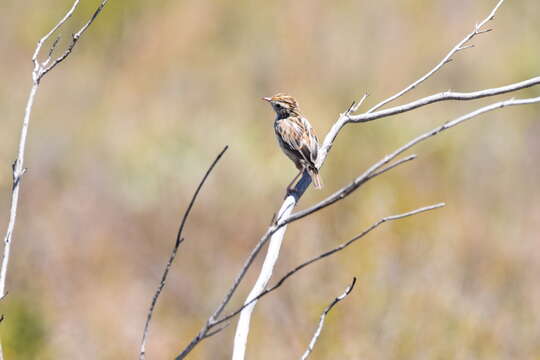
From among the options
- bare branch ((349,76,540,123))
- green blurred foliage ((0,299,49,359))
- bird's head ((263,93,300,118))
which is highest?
bird's head ((263,93,300,118))

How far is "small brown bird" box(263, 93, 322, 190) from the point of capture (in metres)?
5.98

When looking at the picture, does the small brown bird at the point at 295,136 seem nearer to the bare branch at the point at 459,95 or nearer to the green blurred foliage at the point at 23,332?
→ the bare branch at the point at 459,95

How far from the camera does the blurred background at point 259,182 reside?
7.70 meters

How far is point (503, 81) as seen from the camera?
1146cm

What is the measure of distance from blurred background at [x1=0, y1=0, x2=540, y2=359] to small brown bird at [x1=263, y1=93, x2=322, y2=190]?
1.80 meters

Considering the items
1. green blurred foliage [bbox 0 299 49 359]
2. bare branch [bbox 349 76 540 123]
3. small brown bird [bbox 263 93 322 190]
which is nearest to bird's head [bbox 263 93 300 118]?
small brown bird [bbox 263 93 322 190]

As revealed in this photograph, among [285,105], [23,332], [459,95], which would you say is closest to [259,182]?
[285,105]

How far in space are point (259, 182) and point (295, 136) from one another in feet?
12.8

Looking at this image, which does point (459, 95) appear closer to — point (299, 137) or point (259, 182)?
point (299, 137)

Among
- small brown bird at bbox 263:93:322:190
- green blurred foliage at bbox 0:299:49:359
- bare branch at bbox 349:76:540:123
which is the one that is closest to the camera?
bare branch at bbox 349:76:540:123

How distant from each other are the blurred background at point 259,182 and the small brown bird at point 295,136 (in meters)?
1.80

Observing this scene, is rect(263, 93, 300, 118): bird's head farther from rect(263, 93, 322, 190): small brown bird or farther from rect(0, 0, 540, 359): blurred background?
rect(0, 0, 540, 359): blurred background

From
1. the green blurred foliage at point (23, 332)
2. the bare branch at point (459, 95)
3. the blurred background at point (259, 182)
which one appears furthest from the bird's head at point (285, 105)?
the bare branch at point (459, 95)

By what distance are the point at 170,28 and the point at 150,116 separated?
2.11m
